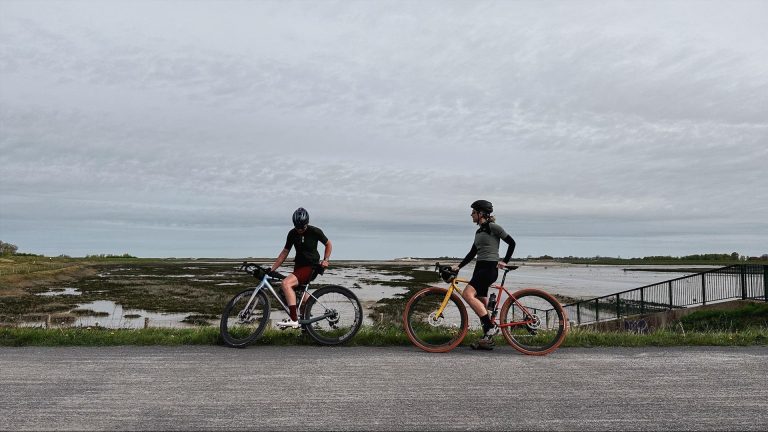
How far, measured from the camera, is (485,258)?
8312mm

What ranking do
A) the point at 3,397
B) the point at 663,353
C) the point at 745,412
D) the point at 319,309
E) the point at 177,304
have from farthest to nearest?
1. the point at 177,304
2. the point at 319,309
3. the point at 663,353
4. the point at 3,397
5. the point at 745,412

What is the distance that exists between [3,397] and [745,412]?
7.10m

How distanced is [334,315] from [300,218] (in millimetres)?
1670

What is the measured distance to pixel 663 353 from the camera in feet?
26.5

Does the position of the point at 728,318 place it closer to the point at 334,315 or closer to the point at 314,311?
the point at 334,315

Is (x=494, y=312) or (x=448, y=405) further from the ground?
(x=494, y=312)

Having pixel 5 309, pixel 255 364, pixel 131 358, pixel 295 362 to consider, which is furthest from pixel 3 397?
pixel 5 309

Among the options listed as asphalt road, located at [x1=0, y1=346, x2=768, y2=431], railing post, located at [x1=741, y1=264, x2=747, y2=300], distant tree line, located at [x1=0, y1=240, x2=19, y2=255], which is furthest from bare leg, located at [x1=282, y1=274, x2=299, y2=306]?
distant tree line, located at [x1=0, y1=240, x2=19, y2=255]

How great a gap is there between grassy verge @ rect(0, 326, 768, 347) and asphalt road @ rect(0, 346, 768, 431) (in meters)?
0.50

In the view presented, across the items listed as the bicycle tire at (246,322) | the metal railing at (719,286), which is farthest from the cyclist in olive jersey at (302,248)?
the metal railing at (719,286)

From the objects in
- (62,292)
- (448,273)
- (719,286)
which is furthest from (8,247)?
(448,273)

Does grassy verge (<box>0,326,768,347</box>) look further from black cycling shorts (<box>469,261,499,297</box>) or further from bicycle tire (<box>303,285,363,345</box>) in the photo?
black cycling shorts (<box>469,261,499,297</box>)

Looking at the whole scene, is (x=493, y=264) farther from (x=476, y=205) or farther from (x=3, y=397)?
(x=3, y=397)

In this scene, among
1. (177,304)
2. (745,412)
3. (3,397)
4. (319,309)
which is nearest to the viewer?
(745,412)
